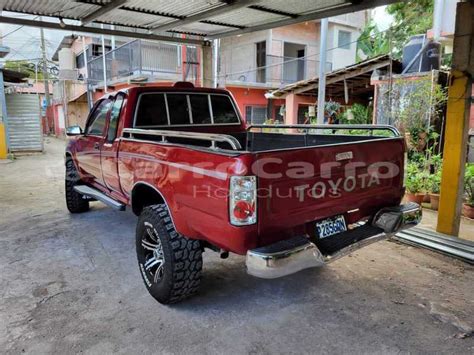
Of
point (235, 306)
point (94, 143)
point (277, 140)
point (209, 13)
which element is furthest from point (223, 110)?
point (235, 306)

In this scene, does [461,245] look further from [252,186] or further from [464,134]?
[252,186]

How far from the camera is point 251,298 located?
3.31m

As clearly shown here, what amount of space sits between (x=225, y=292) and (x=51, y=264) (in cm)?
202

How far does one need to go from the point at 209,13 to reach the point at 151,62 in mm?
9311

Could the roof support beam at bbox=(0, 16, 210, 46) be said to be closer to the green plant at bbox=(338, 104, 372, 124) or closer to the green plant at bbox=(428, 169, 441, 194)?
the green plant at bbox=(428, 169, 441, 194)

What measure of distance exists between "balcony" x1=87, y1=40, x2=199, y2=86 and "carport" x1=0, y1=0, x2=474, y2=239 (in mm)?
5939

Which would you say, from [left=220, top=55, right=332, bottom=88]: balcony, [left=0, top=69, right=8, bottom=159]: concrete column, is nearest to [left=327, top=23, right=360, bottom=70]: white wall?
[left=220, top=55, right=332, bottom=88]: balcony

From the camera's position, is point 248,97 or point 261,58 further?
point 261,58

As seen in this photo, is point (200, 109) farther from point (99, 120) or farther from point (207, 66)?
point (207, 66)

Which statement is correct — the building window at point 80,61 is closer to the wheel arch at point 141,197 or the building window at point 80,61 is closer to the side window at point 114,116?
the side window at point 114,116

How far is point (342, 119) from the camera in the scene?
13117 mm

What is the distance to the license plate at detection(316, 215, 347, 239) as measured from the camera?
9.41 ft

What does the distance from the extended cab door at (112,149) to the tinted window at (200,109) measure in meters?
0.85

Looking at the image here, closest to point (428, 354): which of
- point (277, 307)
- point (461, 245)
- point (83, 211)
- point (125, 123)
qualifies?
point (277, 307)
